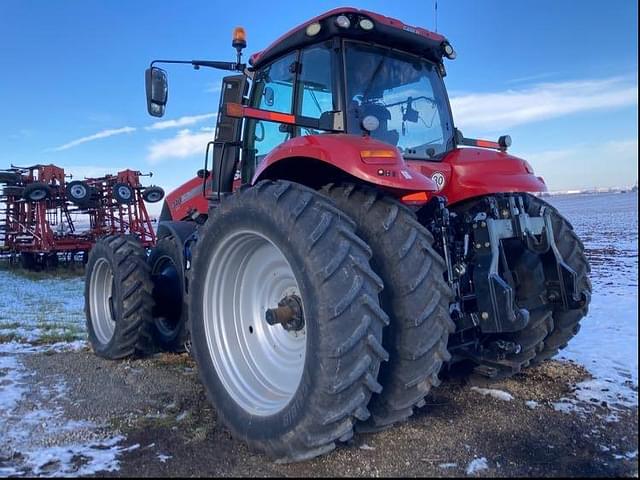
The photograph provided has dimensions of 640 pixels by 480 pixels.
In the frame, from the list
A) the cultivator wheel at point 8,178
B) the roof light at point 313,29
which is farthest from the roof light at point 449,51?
the cultivator wheel at point 8,178

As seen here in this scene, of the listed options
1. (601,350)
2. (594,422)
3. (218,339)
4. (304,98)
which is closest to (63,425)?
(218,339)

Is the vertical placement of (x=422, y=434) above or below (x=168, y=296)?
below

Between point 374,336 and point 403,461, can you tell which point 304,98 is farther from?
point 403,461

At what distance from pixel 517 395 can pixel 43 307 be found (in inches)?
264

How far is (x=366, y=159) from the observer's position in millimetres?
2607

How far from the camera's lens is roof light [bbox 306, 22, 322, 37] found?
333 centimetres

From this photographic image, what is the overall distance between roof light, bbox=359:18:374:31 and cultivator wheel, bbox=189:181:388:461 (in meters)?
1.23

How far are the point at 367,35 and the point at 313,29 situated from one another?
0.35 m

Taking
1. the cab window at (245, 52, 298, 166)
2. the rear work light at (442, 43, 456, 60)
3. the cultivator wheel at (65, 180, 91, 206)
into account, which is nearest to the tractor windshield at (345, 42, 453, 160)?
the rear work light at (442, 43, 456, 60)

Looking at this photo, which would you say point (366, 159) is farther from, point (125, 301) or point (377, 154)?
point (125, 301)

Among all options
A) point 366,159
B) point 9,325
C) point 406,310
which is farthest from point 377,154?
point 9,325

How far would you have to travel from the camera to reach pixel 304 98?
140 inches

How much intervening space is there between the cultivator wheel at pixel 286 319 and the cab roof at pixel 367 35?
1.19 metres

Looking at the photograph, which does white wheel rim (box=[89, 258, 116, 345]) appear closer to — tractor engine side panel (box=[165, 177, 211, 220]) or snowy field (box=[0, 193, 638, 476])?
snowy field (box=[0, 193, 638, 476])
